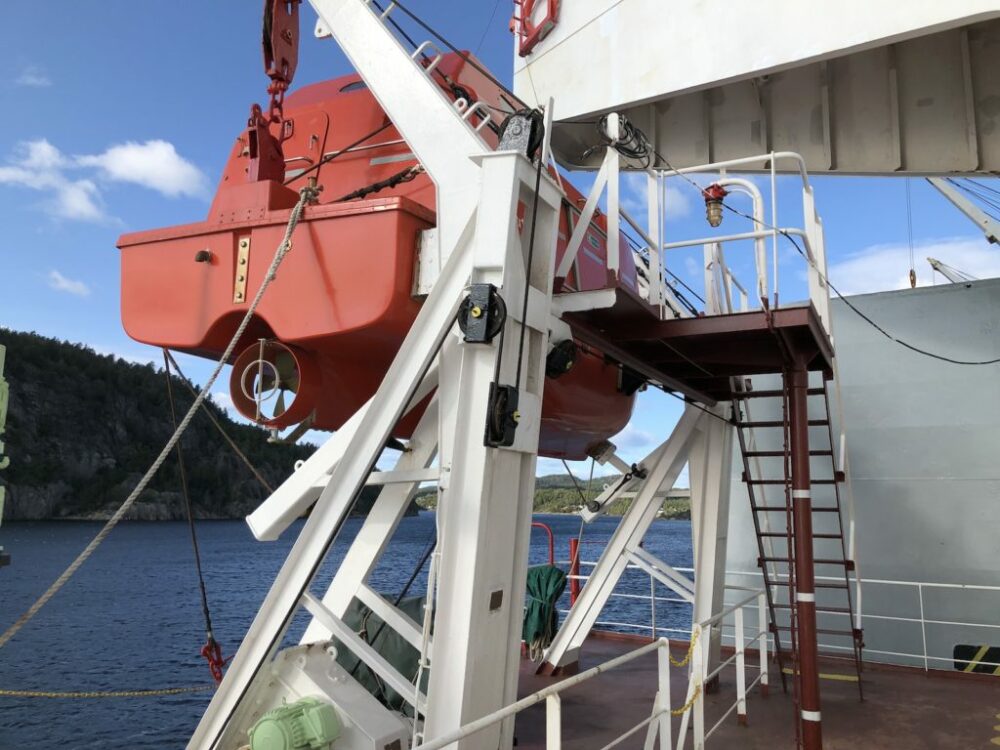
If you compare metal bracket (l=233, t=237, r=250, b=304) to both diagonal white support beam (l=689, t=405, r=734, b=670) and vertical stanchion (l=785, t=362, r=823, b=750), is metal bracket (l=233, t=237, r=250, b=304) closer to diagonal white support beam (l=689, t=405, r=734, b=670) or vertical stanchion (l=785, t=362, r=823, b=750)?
vertical stanchion (l=785, t=362, r=823, b=750)

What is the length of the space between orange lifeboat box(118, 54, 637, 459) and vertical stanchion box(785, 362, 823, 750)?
170 cm

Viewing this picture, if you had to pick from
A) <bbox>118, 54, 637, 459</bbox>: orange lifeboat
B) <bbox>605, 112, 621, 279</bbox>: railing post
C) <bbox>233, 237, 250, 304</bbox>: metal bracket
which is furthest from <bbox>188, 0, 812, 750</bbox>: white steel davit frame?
<bbox>233, 237, 250, 304</bbox>: metal bracket

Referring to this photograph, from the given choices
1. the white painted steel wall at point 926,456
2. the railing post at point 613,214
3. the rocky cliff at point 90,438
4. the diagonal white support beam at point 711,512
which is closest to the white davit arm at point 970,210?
the white painted steel wall at point 926,456

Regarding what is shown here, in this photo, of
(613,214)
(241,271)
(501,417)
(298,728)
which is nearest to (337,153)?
(241,271)

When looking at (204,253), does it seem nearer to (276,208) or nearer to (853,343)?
(276,208)

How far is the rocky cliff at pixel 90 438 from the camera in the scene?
247ft

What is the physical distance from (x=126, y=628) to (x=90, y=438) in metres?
60.5

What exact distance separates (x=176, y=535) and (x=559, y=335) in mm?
80850

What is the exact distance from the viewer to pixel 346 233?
4.69 m

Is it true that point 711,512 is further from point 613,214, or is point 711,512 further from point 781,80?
point 781,80

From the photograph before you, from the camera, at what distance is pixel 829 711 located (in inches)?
261

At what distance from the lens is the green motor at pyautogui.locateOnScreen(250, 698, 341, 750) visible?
374 cm

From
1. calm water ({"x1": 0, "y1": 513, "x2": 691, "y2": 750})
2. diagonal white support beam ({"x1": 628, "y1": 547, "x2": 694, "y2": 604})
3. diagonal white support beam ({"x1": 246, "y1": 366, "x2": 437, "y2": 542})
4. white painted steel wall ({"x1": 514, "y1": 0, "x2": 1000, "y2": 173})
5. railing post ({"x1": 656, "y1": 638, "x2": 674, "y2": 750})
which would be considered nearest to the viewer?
railing post ({"x1": 656, "y1": 638, "x2": 674, "y2": 750})

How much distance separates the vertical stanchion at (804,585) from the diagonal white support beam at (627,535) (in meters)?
1.93
